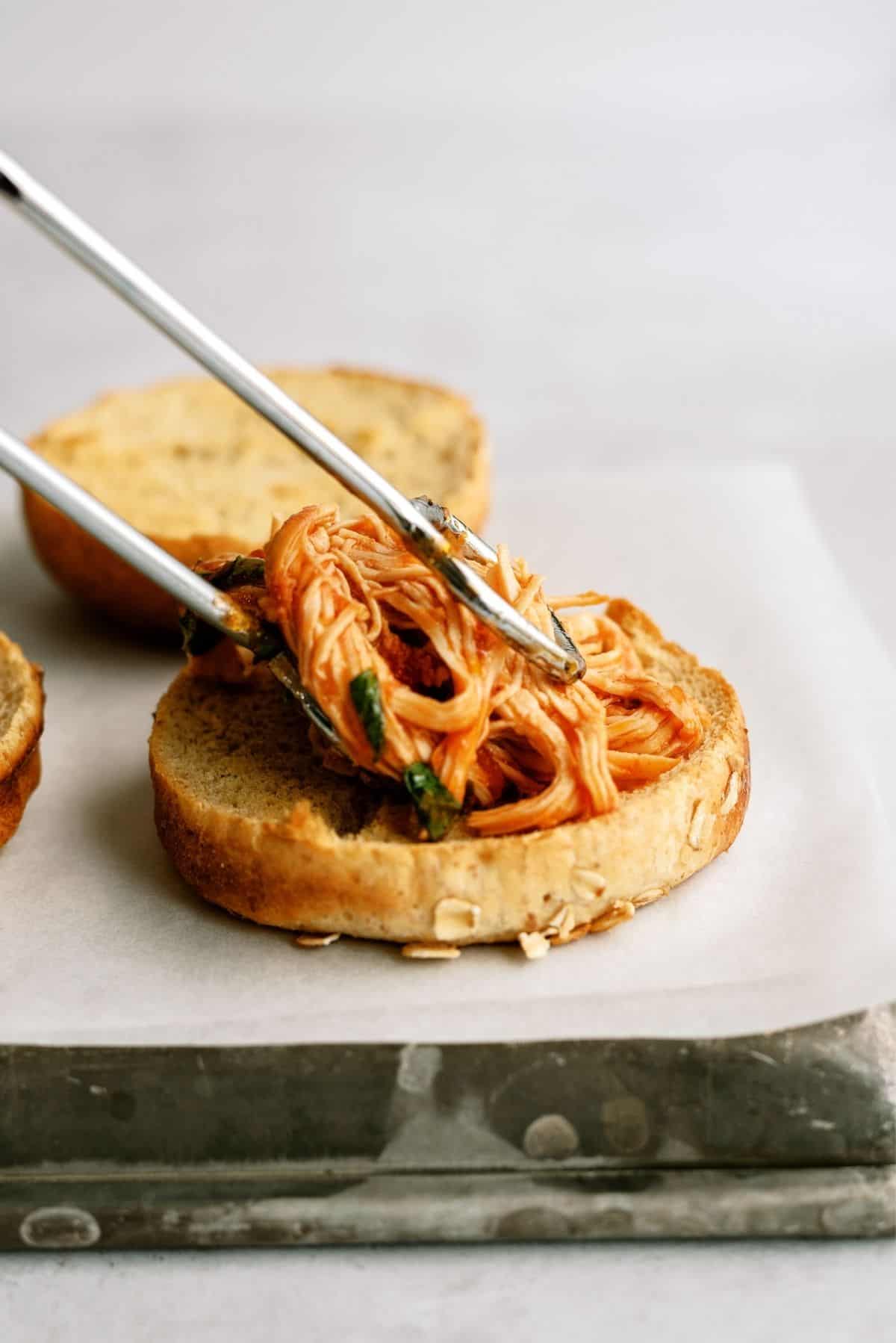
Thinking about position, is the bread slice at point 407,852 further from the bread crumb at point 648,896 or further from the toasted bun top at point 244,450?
the toasted bun top at point 244,450

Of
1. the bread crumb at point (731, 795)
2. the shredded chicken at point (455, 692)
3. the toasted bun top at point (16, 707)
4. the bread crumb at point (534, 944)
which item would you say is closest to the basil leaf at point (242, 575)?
the shredded chicken at point (455, 692)

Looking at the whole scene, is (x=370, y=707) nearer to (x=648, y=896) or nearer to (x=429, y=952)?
(x=429, y=952)

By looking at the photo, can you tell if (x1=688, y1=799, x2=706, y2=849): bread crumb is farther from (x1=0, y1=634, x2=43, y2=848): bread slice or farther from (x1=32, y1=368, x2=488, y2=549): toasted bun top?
(x1=32, y1=368, x2=488, y2=549): toasted bun top

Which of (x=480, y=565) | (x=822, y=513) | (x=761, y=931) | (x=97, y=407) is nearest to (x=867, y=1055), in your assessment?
(x=761, y=931)

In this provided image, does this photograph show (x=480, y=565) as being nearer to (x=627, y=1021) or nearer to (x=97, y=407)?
(x=627, y=1021)

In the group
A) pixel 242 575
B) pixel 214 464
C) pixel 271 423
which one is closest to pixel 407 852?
pixel 242 575

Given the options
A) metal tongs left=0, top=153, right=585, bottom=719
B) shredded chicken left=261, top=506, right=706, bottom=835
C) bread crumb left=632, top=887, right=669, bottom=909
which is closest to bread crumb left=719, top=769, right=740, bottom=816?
shredded chicken left=261, top=506, right=706, bottom=835
